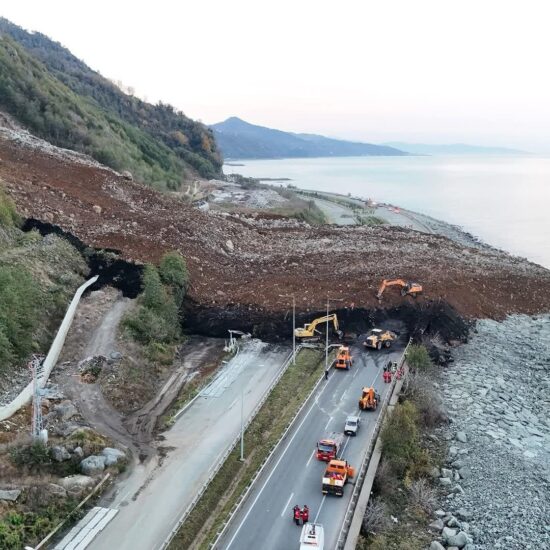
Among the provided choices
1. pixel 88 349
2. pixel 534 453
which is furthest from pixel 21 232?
pixel 534 453

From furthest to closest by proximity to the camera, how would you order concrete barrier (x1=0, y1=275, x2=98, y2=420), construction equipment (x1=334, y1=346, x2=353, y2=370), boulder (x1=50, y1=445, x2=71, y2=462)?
construction equipment (x1=334, y1=346, x2=353, y2=370), concrete barrier (x1=0, y1=275, x2=98, y2=420), boulder (x1=50, y1=445, x2=71, y2=462)

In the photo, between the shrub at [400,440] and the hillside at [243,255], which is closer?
the shrub at [400,440]

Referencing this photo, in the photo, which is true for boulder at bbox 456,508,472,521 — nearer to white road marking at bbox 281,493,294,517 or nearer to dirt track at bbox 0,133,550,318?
white road marking at bbox 281,493,294,517

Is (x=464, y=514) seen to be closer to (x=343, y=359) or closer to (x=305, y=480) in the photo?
(x=305, y=480)

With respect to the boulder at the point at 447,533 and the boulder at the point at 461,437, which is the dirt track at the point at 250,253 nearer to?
the boulder at the point at 461,437

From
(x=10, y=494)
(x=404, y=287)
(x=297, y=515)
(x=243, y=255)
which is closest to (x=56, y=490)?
(x=10, y=494)

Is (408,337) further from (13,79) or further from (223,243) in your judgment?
(13,79)

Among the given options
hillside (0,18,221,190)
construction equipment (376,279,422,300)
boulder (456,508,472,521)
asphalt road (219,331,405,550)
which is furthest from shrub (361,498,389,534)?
hillside (0,18,221,190)

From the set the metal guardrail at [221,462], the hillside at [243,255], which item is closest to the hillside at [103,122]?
the hillside at [243,255]
